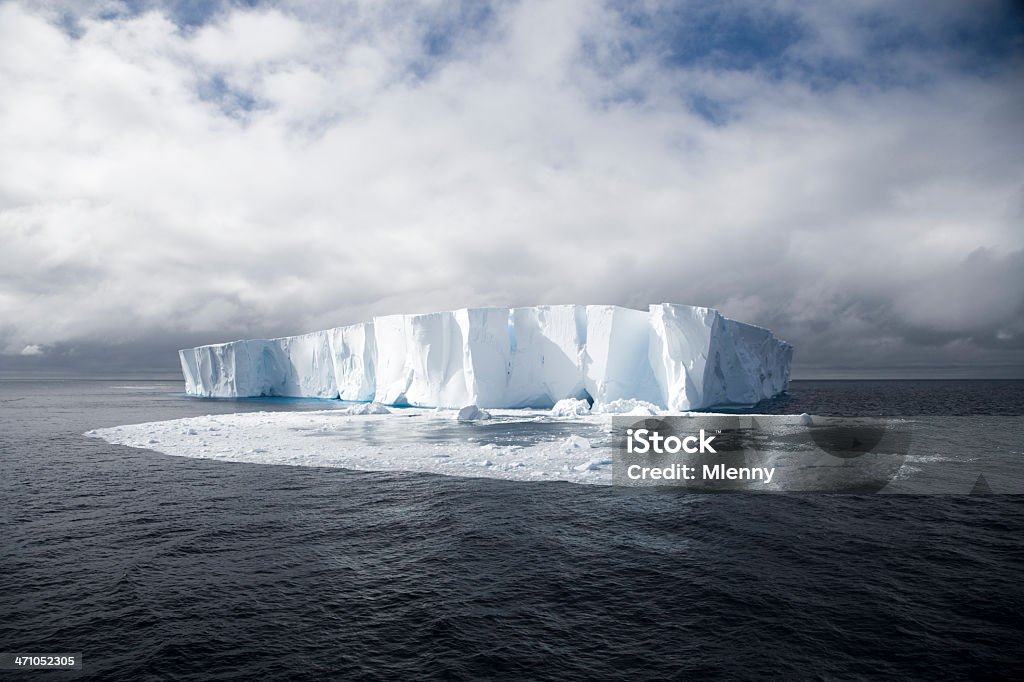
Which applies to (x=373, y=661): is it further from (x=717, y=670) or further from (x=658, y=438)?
(x=658, y=438)

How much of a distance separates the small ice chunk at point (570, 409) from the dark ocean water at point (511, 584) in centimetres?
1339

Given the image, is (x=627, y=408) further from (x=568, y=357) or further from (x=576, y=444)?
(x=576, y=444)

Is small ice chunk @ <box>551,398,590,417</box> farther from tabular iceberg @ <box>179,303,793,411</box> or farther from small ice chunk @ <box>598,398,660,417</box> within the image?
tabular iceberg @ <box>179,303,793,411</box>

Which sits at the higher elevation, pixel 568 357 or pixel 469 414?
pixel 568 357

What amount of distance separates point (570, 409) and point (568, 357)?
3199mm

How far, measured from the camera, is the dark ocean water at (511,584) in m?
4.27

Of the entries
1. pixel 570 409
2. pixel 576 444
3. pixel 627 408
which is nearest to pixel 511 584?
pixel 576 444

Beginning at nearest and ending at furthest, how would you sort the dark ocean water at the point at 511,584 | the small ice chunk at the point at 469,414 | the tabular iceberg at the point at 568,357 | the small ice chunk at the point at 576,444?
the dark ocean water at the point at 511,584 < the small ice chunk at the point at 576,444 < the small ice chunk at the point at 469,414 < the tabular iceberg at the point at 568,357

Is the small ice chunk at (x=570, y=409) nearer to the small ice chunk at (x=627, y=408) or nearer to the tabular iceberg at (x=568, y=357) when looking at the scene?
the small ice chunk at (x=627, y=408)

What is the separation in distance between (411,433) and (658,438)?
762 centimetres

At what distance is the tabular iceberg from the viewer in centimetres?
2409

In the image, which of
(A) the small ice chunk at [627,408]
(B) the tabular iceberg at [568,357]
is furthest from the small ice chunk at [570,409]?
(B) the tabular iceberg at [568,357]

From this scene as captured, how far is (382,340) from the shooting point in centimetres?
3056

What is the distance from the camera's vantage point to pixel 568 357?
25297 mm
